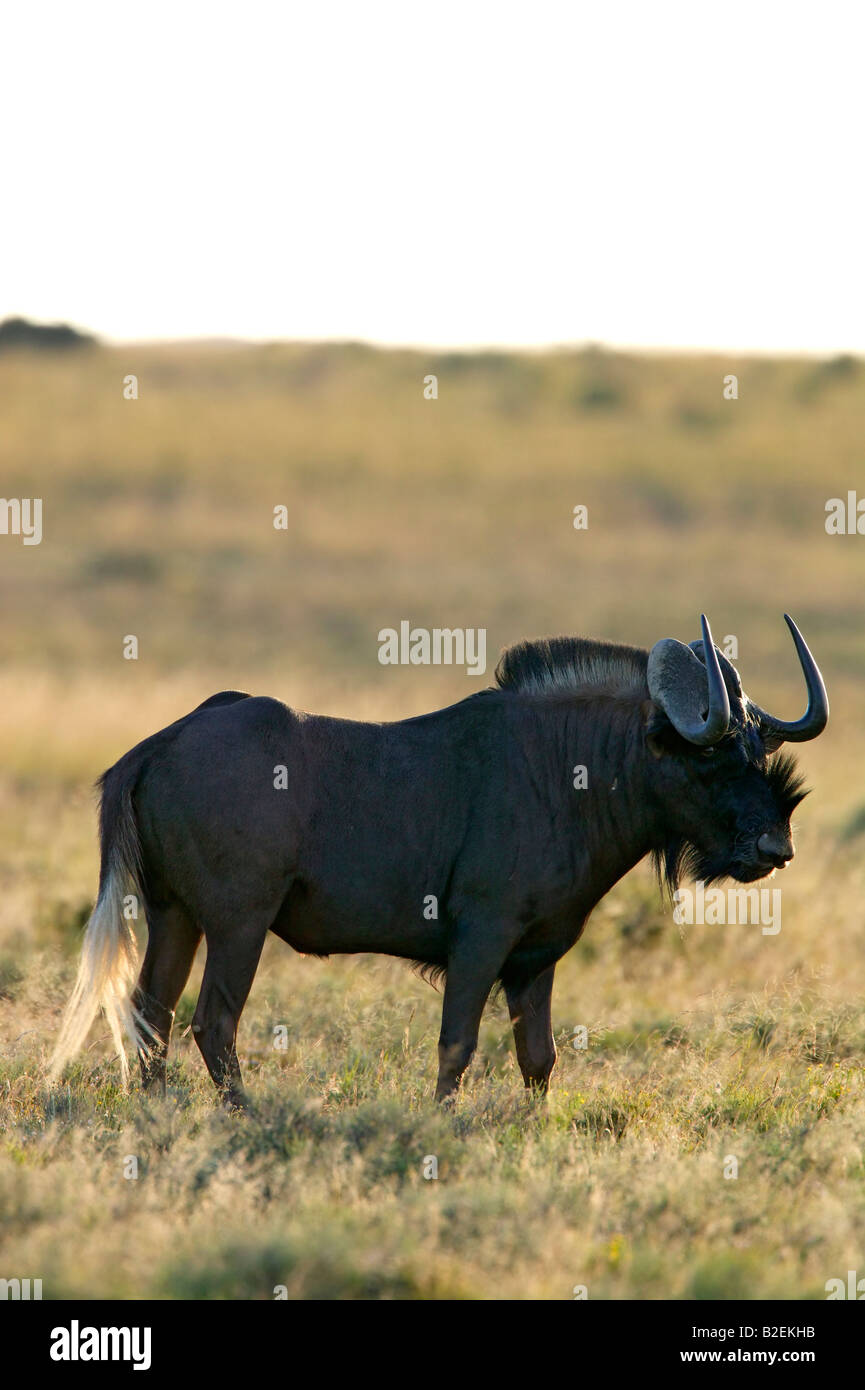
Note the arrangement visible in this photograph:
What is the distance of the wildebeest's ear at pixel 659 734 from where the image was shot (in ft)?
22.1

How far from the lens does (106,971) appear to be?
661cm

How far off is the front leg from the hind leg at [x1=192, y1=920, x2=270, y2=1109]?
1225 mm

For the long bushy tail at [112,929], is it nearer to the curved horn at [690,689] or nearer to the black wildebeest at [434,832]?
the black wildebeest at [434,832]

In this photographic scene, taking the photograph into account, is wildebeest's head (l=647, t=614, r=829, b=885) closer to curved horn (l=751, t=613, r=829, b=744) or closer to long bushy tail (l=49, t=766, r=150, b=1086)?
curved horn (l=751, t=613, r=829, b=744)

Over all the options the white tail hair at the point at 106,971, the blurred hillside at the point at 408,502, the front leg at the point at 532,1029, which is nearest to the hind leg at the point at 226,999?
the white tail hair at the point at 106,971

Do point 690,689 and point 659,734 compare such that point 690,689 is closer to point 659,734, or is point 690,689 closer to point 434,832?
point 659,734

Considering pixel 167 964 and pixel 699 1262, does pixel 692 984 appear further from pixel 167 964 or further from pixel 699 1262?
pixel 699 1262

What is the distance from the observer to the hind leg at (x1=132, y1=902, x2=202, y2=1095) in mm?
6836

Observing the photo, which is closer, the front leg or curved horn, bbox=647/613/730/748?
curved horn, bbox=647/613/730/748

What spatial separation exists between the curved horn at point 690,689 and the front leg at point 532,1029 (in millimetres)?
1323

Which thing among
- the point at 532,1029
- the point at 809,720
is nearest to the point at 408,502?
the point at 809,720

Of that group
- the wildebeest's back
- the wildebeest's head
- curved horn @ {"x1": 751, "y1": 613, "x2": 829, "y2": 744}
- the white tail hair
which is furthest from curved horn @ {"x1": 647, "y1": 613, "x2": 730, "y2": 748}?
the white tail hair

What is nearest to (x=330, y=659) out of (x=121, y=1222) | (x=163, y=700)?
(x=163, y=700)

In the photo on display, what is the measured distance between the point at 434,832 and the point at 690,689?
1317 mm
